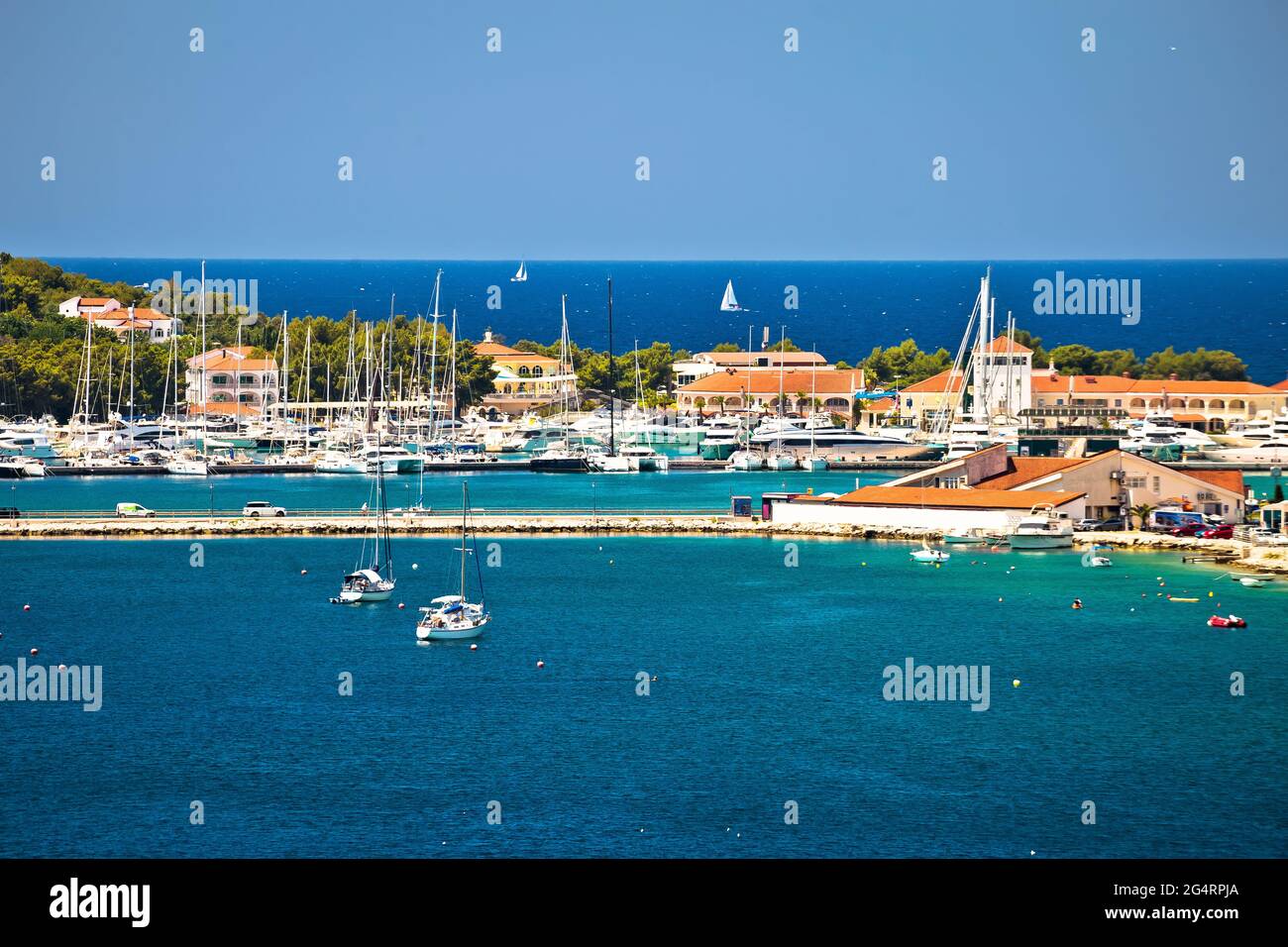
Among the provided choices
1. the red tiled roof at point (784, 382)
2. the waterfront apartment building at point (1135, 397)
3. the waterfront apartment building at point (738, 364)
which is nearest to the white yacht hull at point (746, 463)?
the waterfront apartment building at point (1135, 397)

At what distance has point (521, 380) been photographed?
12812cm

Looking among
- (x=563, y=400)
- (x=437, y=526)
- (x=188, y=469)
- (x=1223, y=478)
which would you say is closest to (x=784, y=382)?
(x=563, y=400)

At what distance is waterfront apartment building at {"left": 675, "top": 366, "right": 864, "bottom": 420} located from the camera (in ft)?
388

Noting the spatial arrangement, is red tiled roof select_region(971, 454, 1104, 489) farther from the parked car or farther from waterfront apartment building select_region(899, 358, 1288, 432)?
waterfront apartment building select_region(899, 358, 1288, 432)

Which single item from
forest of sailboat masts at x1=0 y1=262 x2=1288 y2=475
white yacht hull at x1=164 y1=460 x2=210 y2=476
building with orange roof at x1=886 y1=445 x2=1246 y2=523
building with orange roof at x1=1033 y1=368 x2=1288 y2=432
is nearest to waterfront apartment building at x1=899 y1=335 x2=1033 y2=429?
forest of sailboat masts at x1=0 y1=262 x2=1288 y2=475

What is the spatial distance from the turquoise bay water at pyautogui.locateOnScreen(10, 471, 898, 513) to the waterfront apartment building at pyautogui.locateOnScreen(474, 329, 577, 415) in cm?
2965

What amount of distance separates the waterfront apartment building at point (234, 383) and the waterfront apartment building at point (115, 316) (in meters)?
8.57

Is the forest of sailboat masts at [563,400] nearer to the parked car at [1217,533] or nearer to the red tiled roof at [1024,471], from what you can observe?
the red tiled roof at [1024,471]

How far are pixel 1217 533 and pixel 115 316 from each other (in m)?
94.5

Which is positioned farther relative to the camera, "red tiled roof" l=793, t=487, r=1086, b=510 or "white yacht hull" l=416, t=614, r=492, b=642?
"red tiled roof" l=793, t=487, r=1086, b=510

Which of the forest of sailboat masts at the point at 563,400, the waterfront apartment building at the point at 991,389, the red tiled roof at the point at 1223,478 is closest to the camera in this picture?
the red tiled roof at the point at 1223,478

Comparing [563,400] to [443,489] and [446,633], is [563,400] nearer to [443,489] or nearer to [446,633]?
[443,489]

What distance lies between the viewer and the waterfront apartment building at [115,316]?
130 m
